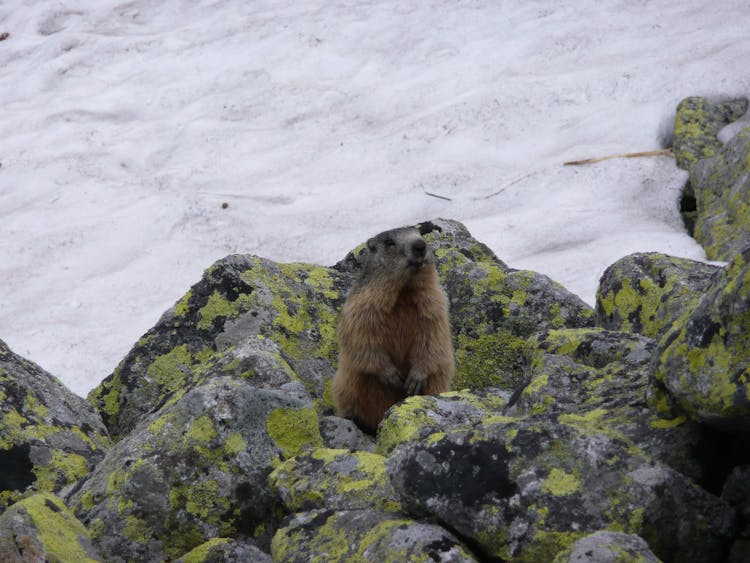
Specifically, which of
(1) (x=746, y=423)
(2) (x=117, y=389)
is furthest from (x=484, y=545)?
(2) (x=117, y=389)

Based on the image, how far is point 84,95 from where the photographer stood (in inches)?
868

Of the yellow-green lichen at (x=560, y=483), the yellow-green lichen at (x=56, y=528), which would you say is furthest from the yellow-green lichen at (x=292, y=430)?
the yellow-green lichen at (x=560, y=483)

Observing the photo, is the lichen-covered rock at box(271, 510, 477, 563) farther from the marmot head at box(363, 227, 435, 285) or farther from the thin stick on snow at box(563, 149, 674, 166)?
the thin stick on snow at box(563, 149, 674, 166)

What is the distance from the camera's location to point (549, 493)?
12.7 feet

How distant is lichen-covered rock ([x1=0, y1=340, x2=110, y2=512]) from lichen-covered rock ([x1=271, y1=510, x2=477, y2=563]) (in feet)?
7.51

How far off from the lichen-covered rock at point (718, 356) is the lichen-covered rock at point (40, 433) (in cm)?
416

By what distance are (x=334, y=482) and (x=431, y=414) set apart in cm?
112

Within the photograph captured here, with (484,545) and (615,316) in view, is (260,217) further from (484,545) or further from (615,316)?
(484,545)

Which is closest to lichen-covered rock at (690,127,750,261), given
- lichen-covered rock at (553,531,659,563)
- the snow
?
the snow

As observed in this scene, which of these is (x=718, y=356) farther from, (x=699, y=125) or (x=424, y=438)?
(x=699, y=125)

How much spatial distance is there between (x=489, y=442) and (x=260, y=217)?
13.1 meters

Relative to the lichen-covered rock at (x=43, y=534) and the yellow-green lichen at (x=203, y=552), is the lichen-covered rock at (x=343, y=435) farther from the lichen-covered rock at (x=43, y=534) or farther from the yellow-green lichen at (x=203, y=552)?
the lichen-covered rock at (x=43, y=534)

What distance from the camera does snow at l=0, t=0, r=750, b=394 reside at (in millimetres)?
14711

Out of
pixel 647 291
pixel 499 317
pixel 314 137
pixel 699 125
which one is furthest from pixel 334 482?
pixel 314 137
